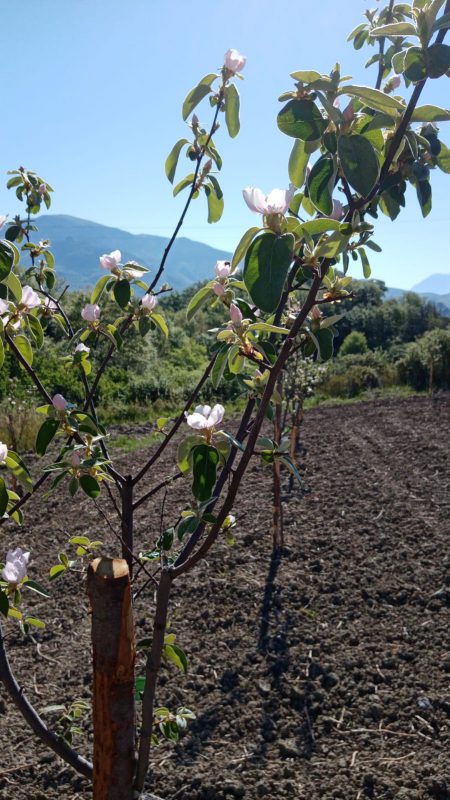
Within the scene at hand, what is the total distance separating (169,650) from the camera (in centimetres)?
144

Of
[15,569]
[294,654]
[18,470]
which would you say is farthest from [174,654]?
[294,654]

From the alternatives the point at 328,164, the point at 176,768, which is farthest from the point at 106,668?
the point at 176,768

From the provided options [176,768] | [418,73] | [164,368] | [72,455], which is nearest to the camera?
[418,73]

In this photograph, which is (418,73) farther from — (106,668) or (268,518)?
(268,518)

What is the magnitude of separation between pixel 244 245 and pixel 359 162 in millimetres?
186

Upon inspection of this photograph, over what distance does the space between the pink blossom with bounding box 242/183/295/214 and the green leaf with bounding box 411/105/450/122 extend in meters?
0.22

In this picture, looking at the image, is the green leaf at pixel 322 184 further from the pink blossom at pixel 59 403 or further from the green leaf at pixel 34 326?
the green leaf at pixel 34 326

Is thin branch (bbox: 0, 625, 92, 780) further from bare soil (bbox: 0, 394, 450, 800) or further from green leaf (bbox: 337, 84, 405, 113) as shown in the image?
green leaf (bbox: 337, 84, 405, 113)

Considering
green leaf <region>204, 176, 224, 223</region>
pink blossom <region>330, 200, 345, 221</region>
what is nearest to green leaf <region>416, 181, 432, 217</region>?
pink blossom <region>330, 200, 345, 221</region>

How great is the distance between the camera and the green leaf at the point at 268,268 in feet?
2.72

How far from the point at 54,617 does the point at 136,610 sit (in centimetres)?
43

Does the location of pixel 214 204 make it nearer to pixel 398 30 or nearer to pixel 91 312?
pixel 91 312

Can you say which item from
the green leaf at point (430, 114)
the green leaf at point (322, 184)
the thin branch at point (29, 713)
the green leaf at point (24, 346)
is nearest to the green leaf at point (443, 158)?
the green leaf at point (430, 114)

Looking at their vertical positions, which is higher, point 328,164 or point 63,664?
point 328,164
